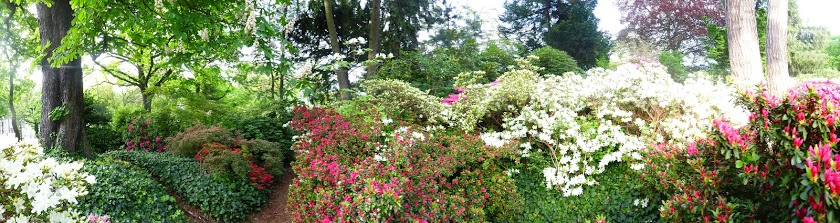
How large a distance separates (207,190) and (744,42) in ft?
22.1

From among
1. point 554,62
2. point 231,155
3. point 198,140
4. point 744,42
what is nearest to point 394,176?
point 231,155

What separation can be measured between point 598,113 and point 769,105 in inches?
90.2

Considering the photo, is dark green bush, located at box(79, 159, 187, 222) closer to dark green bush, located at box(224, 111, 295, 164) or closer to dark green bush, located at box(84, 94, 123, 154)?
dark green bush, located at box(224, 111, 295, 164)

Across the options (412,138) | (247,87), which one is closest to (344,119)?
(412,138)

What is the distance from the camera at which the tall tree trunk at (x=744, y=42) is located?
5832mm

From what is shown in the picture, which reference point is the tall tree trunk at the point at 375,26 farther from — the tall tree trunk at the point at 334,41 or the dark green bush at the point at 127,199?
the dark green bush at the point at 127,199

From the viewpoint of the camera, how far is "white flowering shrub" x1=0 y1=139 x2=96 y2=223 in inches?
84.2

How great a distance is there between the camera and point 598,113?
185 inches

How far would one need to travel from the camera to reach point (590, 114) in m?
5.14

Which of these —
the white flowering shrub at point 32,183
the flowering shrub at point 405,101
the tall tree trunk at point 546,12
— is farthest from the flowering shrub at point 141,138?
the tall tree trunk at point 546,12

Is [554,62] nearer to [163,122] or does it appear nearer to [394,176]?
[394,176]

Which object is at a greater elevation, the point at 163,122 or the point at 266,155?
the point at 163,122

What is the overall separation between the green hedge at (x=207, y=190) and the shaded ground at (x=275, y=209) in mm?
92

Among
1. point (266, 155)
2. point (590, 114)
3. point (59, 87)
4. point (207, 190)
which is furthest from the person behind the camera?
point (59, 87)
